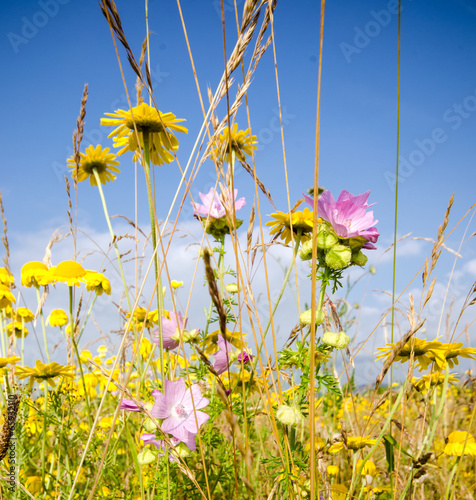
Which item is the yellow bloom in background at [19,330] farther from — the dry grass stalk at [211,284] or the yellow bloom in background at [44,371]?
the dry grass stalk at [211,284]

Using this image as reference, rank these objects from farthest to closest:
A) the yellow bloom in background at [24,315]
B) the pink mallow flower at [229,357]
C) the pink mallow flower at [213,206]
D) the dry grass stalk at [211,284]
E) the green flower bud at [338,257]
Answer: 1. the yellow bloom in background at [24,315]
2. the pink mallow flower at [213,206]
3. the pink mallow flower at [229,357]
4. the green flower bud at [338,257]
5. the dry grass stalk at [211,284]

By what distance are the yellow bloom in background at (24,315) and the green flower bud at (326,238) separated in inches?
73.1

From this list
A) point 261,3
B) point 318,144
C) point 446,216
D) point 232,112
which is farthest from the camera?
point 446,216

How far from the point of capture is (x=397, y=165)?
128 centimetres

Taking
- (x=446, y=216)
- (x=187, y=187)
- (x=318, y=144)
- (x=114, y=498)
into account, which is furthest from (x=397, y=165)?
(x=114, y=498)

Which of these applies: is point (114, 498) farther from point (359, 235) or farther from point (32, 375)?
point (359, 235)

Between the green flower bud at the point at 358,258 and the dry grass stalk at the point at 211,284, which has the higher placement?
the green flower bud at the point at 358,258

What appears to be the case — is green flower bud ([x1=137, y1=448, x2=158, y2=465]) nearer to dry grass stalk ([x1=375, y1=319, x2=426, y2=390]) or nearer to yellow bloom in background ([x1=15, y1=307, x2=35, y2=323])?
dry grass stalk ([x1=375, y1=319, x2=426, y2=390])

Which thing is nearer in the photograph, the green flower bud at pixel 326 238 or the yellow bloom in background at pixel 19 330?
the green flower bud at pixel 326 238

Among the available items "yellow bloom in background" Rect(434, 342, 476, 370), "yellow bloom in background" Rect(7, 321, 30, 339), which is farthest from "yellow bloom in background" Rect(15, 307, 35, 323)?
"yellow bloom in background" Rect(434, 342, 476, 370)

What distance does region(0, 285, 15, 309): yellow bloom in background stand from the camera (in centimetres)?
182

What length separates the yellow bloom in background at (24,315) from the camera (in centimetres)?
224

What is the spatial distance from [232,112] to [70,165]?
5.23 ft

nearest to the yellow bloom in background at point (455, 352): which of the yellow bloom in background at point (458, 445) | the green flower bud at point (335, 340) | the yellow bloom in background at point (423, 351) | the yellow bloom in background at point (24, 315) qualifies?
the yellow bloom in background at point (423, 351)
